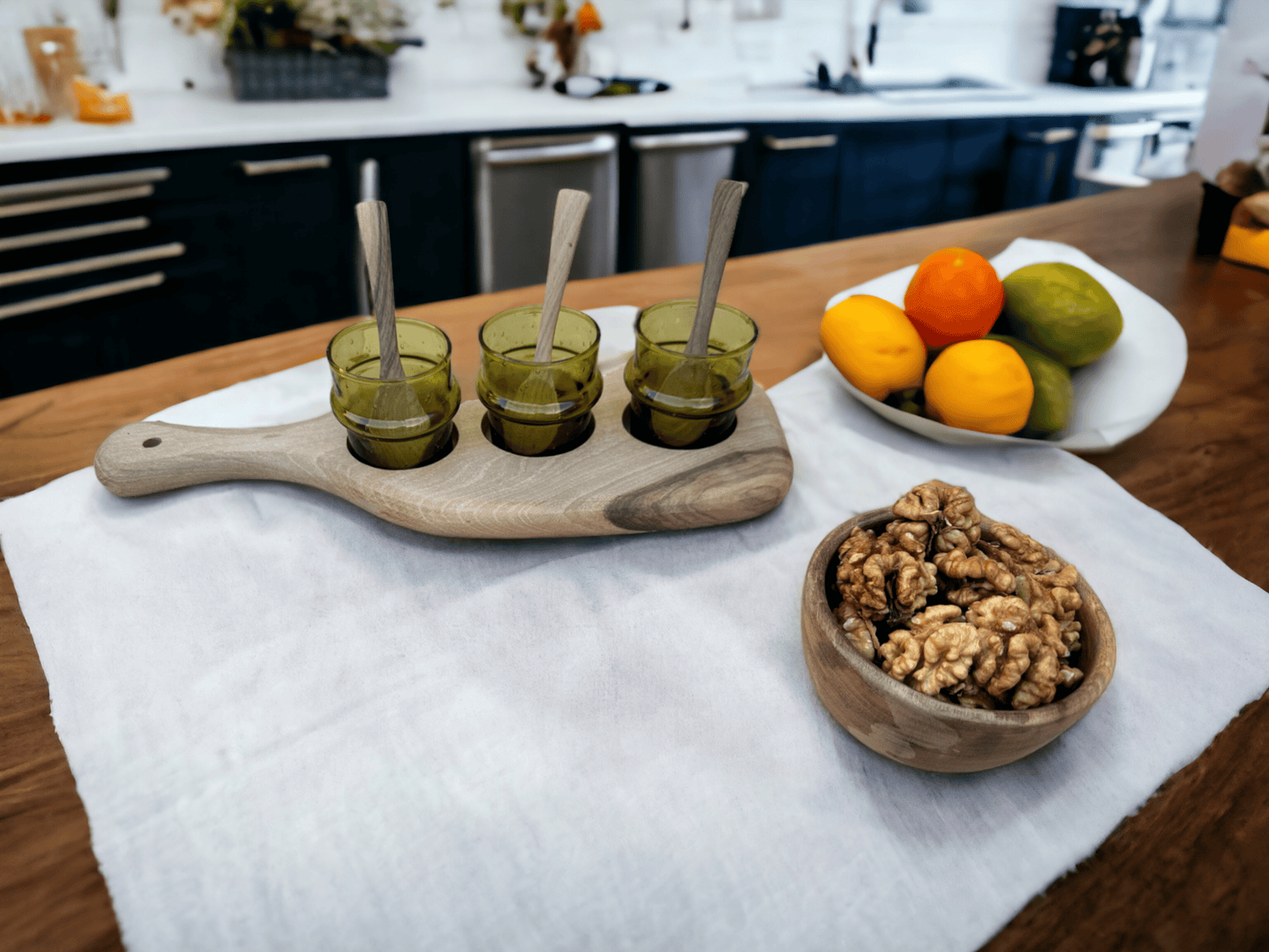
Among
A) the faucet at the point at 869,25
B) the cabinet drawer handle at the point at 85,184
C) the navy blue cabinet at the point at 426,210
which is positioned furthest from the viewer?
the faucet at the point at 869,25

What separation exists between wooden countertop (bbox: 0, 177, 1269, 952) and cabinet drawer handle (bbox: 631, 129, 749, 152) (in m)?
1.08

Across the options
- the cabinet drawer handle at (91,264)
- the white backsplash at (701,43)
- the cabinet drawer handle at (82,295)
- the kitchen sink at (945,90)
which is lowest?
the cabinet drawer handle at (82,295)

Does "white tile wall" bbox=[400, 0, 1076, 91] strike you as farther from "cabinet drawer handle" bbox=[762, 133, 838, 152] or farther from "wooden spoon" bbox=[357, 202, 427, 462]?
"wooden spoon" bbox=[357, 202, 427, 462]

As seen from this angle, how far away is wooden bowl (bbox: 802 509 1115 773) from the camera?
37 centimetres

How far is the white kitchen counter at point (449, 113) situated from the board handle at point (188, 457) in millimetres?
1237

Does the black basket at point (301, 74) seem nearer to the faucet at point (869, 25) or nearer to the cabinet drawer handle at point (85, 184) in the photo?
the cabinet drawer handle at point (85, 184)

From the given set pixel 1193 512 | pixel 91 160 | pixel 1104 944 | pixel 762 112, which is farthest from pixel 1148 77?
pixel 1104 944

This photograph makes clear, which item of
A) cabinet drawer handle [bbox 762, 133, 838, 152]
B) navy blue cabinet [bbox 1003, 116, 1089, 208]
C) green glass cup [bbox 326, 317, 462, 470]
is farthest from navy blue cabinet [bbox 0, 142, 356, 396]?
navy blue cabinet [bbox 1003, 116, 1089, 208]

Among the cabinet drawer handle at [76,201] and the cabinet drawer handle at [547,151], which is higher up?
the cabinet drawer handle at [547,151]

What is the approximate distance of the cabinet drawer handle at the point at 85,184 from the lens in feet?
4.78

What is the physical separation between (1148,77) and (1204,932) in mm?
3830

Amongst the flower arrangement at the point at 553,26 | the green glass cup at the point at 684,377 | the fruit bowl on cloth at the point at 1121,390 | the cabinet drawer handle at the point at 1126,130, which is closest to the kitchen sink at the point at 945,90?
the cabinet drawer handle at the point at 1126,130

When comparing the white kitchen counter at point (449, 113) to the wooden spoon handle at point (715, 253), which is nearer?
the wooden spoon handle at point (715, 253)

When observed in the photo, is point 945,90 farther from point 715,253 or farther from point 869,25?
point 715,253
